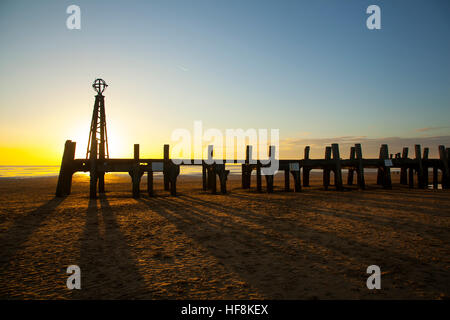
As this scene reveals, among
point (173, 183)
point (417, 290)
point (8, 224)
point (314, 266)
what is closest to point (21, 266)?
point (8, 224)

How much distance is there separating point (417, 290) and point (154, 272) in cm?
351

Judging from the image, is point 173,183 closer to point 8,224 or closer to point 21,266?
point 8,224

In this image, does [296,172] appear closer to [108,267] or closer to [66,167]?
[108,267]

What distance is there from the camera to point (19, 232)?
589 cm

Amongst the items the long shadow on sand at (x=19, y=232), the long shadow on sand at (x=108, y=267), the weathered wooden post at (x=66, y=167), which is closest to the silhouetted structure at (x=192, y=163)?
the weathered wooden post at (x=66, y=167)

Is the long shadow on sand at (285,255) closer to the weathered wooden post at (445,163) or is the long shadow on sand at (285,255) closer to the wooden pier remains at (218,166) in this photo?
the wooden pier remains at (218,166)

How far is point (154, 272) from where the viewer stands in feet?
12.3

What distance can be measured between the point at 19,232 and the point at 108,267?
11.8ft

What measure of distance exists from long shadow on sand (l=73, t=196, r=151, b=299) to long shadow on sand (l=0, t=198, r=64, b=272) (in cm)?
112

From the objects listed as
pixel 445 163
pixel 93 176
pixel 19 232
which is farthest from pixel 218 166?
pixel 445 163

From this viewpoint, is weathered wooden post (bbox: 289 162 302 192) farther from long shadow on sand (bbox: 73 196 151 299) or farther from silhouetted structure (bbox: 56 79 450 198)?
long shadow on sand (bbox: 73 196 151 299)

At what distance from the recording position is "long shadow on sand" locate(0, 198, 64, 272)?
14.6 ft

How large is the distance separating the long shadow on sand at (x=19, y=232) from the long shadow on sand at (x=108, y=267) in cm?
112

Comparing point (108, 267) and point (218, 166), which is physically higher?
point (218, 166)
